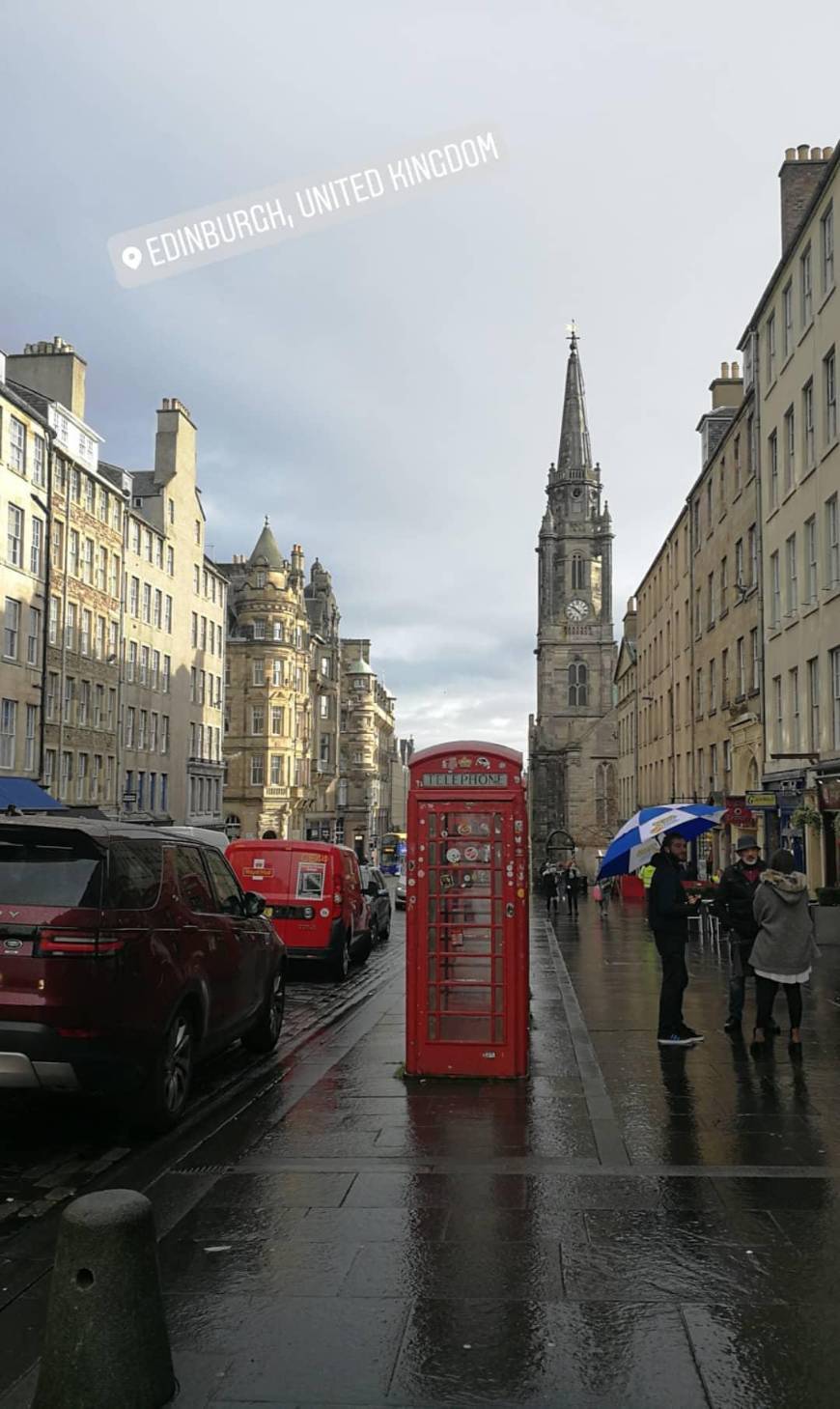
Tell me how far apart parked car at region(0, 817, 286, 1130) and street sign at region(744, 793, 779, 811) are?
59.2 feet

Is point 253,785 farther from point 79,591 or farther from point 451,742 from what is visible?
point 451,742

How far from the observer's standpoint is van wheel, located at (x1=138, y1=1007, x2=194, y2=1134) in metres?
7.64

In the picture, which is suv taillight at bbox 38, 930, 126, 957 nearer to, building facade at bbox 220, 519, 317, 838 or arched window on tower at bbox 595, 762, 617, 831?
building facade at bbox 220, 519, 317, 838

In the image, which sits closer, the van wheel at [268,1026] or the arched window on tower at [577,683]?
the van wheel at [268,1026]

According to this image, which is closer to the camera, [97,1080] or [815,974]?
[97,1080]

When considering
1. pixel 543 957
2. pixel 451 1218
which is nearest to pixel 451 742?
pixel 451 1218

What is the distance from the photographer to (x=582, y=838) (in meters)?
99.4

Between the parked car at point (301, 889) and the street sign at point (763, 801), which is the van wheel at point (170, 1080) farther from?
the street sign at point (763, 801)

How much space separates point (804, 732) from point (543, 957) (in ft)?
25.3

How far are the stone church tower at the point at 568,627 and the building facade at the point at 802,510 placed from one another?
3190 inches

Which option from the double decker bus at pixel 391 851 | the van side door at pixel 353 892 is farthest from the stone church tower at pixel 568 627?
the van side door at pixel 353 892

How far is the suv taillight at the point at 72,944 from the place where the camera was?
700 centimetres

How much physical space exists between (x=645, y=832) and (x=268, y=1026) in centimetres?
789

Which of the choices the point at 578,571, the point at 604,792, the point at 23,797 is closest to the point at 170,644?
the point at 23,797
